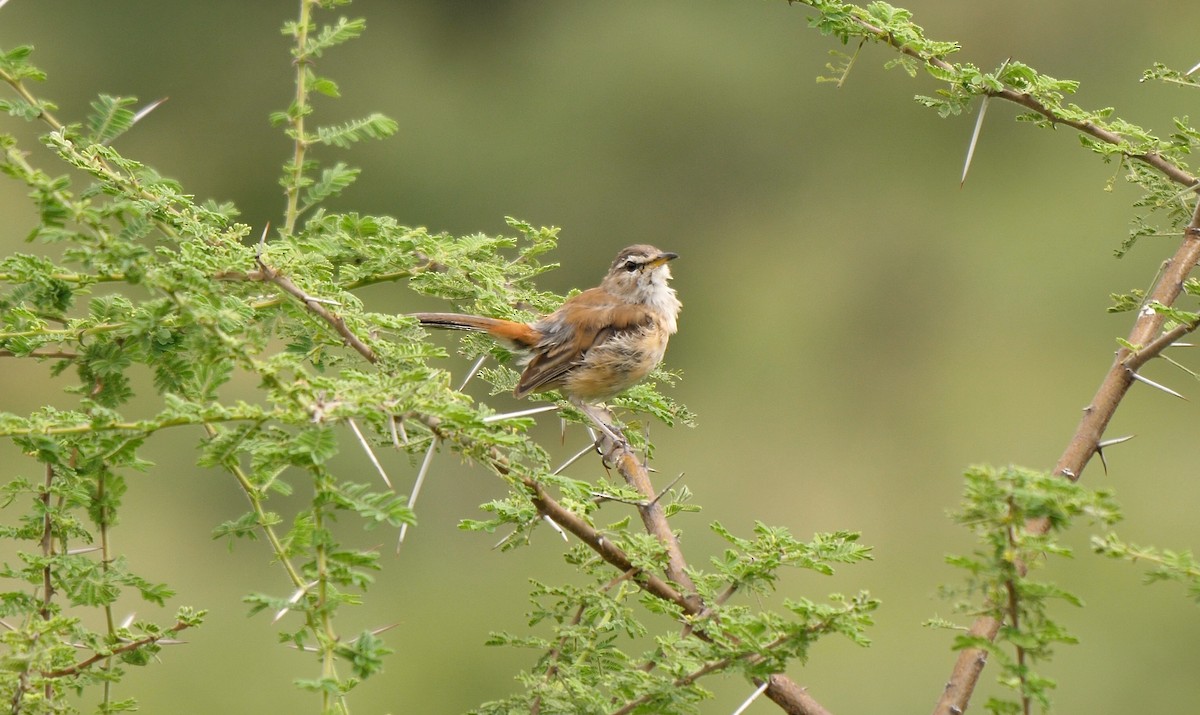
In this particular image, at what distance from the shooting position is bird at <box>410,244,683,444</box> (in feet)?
17.6

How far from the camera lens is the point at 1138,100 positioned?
50.8 ft

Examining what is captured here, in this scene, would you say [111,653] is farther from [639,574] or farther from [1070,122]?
[1070,122]

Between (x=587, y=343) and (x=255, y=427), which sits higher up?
(x=587, y=343)

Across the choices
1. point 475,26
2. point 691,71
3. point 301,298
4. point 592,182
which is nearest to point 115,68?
point 475,26

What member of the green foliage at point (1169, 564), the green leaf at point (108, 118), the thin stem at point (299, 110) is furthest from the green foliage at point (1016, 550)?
the green leaf at point (108, 118)

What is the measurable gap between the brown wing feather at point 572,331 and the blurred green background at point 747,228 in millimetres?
6175

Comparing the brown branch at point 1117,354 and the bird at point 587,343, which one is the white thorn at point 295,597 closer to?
the brown branch at point 1117,354

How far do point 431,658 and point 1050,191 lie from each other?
32.6 ft

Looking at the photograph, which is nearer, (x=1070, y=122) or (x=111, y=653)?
(x=111, y=653)

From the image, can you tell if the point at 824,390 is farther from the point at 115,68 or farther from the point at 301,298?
the point at 301,298

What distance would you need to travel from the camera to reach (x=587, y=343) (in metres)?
5.69

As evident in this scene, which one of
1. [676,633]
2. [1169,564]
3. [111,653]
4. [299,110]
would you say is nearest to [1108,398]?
[1169,564]

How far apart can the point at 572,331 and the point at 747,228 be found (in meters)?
11.7

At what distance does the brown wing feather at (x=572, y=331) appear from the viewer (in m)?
5.45
